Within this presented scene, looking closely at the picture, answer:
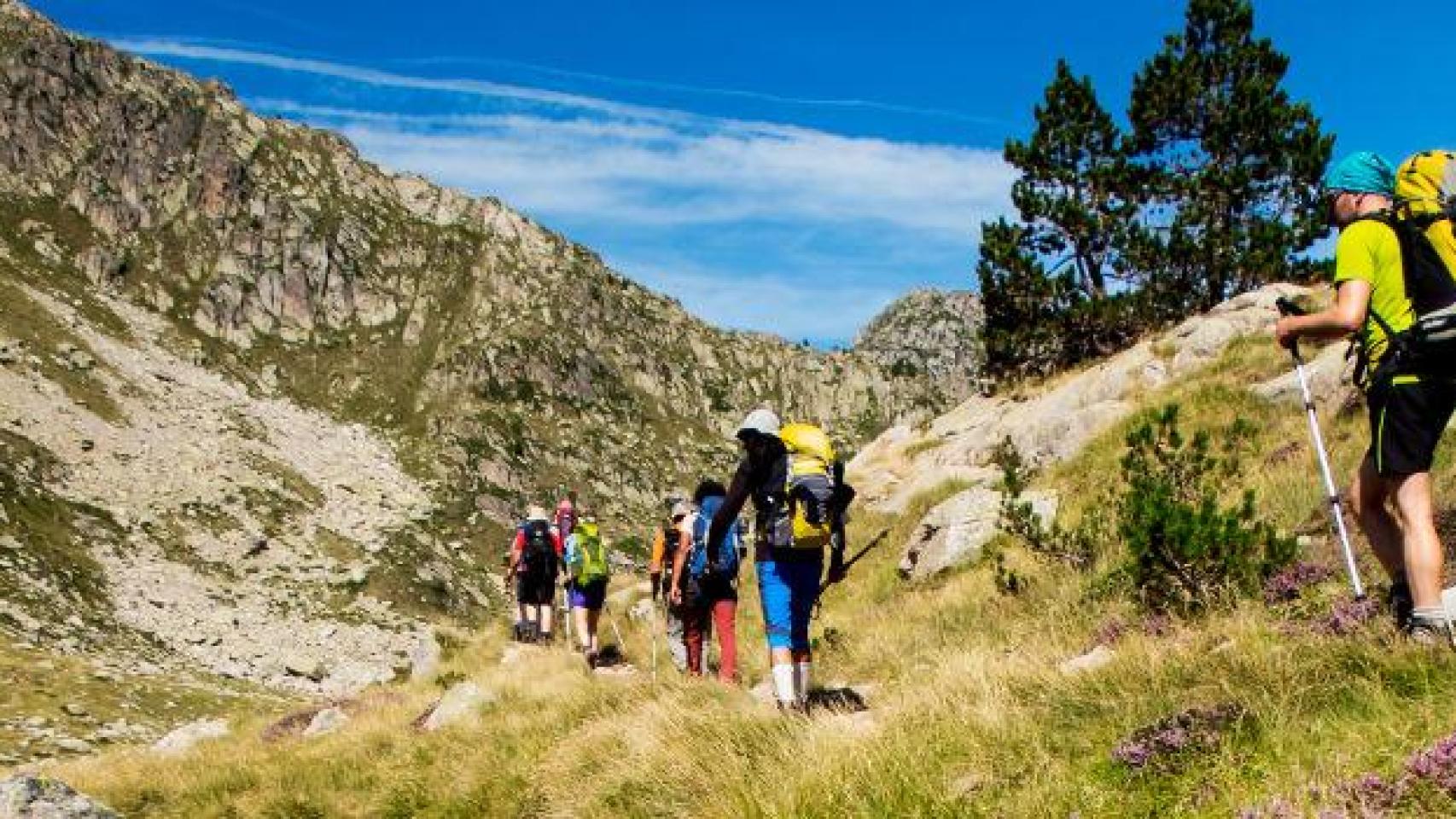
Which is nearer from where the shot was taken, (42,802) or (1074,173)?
(42,802)

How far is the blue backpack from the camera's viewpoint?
1044 centimetres

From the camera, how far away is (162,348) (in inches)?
4530

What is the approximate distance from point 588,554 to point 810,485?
8283 mm

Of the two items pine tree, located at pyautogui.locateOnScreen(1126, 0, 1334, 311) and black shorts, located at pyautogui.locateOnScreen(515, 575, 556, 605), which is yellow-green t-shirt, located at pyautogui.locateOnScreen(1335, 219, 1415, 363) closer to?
black shorts, located at pyautogui.locateOnScreen(515, 575, 556, 605)

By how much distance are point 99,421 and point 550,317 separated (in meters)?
85.8

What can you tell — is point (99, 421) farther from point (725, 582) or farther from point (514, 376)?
point (725, 582)

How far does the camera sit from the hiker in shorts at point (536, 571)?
56.8ft

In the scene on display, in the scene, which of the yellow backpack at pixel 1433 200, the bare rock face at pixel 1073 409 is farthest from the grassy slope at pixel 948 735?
the bare rock face at pixel 1073 409

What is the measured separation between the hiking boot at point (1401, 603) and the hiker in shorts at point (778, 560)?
348 cm

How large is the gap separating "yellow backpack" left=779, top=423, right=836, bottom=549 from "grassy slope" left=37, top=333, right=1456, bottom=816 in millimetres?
1233

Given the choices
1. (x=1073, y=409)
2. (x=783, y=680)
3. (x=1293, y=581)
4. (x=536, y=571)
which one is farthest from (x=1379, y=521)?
(x=1073, y=409)

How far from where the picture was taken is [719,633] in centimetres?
1052

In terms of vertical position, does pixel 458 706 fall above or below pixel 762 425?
below

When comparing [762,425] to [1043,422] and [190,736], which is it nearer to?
[190,736]
